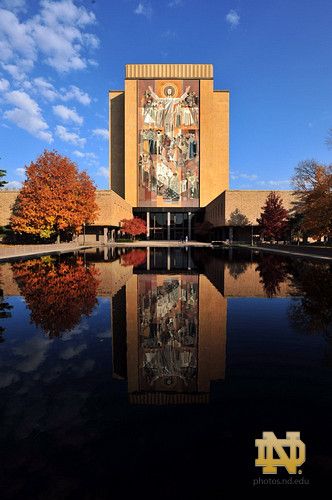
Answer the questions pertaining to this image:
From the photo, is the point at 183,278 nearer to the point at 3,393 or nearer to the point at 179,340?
the point at 179,340

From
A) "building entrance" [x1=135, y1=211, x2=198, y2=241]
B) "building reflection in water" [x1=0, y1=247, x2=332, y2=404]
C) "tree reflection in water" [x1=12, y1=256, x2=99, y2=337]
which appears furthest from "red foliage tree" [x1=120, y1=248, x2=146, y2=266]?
"building entrance" [x1=135, y1=211, x2=198, y2=241]

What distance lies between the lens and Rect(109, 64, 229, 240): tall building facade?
79.3 m

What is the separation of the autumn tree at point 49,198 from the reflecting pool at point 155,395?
3517 cm

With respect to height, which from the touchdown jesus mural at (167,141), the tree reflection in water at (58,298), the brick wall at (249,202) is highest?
the touchdown jesus mural at (167,141)

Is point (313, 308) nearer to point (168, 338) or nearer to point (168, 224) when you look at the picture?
point (168, 338)

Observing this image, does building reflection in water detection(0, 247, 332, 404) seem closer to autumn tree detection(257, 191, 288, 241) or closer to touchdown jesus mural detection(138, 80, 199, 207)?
autumn tree detection(257, 191, 288, 241)

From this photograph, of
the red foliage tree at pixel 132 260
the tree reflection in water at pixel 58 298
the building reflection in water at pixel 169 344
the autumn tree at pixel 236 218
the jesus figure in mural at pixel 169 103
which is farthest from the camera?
the jesus figure in mural at pixel 169 103

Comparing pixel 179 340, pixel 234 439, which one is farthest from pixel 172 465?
pixel 179 340

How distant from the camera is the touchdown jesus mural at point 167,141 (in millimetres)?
79312

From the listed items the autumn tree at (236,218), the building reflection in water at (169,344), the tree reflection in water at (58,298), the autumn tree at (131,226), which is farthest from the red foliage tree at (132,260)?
the autumn tree at (131,226)

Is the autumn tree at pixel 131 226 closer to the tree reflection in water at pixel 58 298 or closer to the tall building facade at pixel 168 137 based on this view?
the tall building facade at pixel 168 137

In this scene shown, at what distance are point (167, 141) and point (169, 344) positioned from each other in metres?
78.6

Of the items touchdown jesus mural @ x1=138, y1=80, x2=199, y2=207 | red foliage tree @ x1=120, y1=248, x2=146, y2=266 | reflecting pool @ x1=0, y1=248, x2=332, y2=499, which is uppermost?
touchdown jesus mural @ x1=138, y1=80, x2=199, y2=207

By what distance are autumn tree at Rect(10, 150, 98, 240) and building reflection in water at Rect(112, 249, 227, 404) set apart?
113 ft
